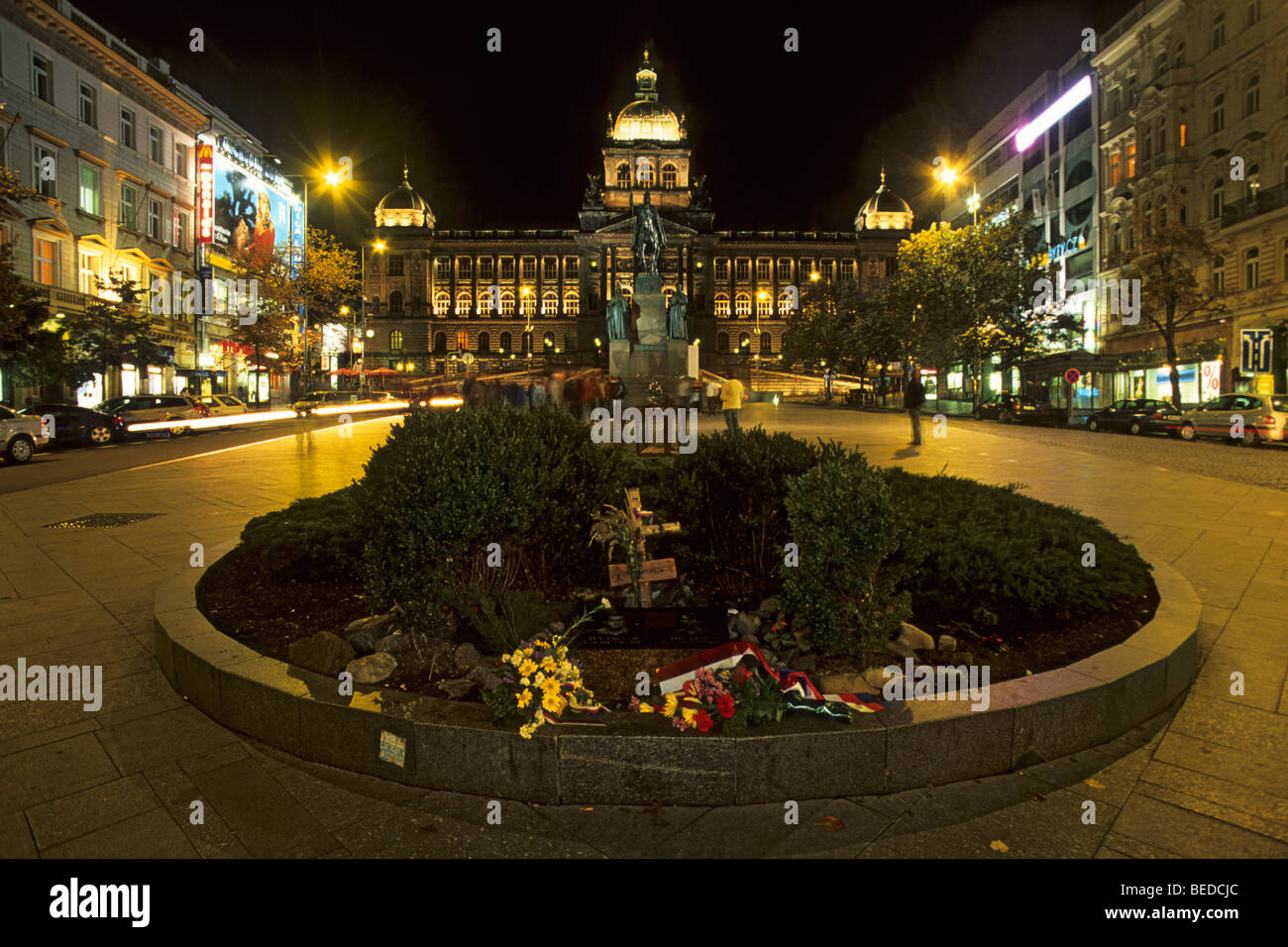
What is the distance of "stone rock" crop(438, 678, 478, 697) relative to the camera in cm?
386

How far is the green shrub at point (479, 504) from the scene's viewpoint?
14.0 feet

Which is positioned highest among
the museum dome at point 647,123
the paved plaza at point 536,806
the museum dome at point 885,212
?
the museum dome at point 647,123

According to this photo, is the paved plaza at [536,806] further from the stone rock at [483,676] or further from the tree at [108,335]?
the tree at [108,335]

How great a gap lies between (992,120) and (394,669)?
71.8m

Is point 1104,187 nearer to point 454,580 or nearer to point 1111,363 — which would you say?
point 1111,363

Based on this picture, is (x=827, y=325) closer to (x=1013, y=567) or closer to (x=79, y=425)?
(x=79, y=425)

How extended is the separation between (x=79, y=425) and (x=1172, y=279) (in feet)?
124

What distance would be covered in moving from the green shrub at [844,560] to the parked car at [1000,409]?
3456 centimetres

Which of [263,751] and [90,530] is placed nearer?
[263,751]

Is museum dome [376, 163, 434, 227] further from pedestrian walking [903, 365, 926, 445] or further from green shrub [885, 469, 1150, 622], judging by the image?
green shrub [885, 469, 1150, 622]

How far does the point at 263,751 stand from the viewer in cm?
378

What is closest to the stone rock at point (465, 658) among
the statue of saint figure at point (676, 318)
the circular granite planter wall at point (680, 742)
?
the circular granite planter wall at point (680, 742)

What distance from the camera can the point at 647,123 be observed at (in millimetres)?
97188
